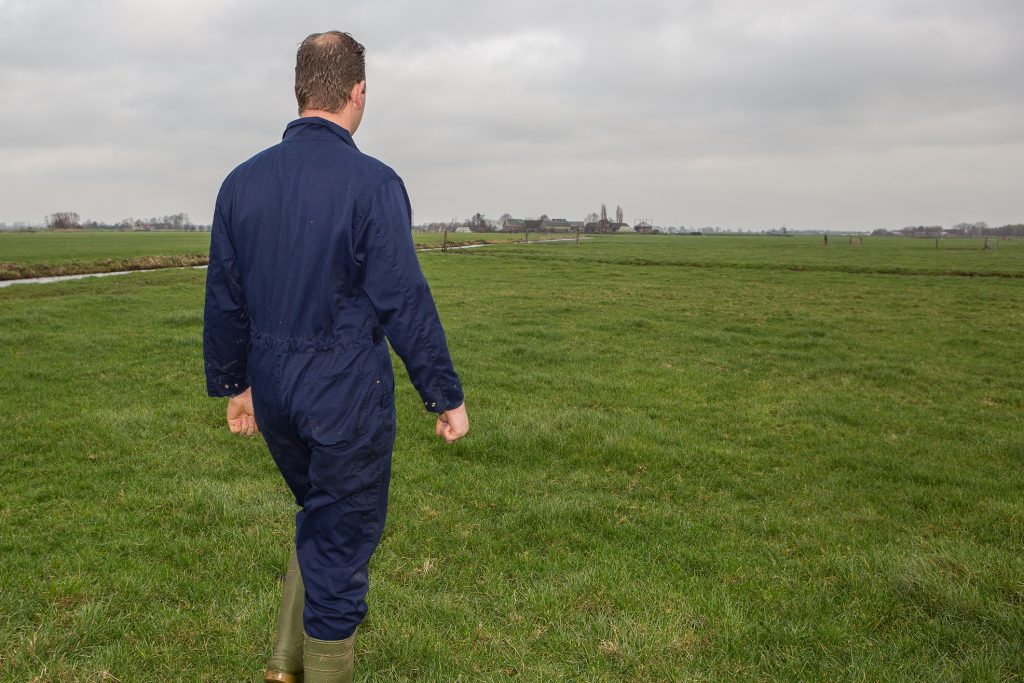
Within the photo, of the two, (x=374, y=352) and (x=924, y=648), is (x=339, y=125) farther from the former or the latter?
(x=924, y=648)

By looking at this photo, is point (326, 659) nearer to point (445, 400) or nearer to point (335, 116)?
point (445, 400)

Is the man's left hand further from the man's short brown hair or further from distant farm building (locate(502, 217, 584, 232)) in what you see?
distant farm building (locate(502, 217, 584, 232))

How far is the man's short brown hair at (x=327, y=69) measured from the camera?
9.62 feet

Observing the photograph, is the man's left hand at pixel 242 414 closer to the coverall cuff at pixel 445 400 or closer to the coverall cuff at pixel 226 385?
the coverall cuff at pixel 226 385

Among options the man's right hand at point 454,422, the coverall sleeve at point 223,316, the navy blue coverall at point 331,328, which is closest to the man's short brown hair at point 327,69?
the navy blue coverall at point 331,328

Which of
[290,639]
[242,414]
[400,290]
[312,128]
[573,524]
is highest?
[312,128]

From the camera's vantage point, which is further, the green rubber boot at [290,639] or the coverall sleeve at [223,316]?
the green rubber boot at [290,639]

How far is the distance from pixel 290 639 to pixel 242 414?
115 cm

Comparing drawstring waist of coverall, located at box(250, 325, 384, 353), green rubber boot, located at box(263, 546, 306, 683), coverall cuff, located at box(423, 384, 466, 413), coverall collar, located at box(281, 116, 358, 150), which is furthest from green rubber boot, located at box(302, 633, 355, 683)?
coverall collar, located at box(281, 116, 358, 150)

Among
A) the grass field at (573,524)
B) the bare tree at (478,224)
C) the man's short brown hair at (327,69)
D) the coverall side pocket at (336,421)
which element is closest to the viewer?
the coverall side pocket at (336,421)

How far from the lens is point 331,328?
9.44 feet

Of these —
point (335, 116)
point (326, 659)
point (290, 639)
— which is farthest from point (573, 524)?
point (335, 116)

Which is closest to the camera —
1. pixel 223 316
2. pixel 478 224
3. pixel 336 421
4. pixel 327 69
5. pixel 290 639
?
pixel 336 421

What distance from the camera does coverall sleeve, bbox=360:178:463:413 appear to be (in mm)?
2828
